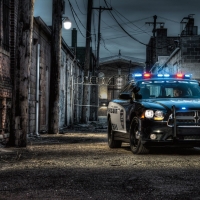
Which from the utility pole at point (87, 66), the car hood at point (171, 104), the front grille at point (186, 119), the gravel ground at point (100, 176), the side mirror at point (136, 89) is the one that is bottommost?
the gravel ground at point (100, 176)

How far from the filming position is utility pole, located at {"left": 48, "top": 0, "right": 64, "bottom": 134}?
20797 mm

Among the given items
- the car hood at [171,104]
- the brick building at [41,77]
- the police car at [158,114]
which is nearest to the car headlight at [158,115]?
the police car at [158,114]

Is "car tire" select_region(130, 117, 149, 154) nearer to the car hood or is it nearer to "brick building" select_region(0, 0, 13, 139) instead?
→ the car hood

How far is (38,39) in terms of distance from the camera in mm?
21219

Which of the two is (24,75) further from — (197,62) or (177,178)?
(197,62)

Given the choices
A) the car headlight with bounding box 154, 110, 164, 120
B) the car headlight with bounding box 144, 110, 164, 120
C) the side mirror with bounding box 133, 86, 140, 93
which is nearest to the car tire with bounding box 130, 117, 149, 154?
the car headlight with bounding box 144, 110, 164, 120

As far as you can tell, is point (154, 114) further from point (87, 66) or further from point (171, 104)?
point (87, 66)

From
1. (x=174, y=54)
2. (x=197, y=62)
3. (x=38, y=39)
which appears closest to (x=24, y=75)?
(x=38, y=39)

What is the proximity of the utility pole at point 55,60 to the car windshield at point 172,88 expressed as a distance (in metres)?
9.16

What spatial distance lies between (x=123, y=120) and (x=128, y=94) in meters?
0.72

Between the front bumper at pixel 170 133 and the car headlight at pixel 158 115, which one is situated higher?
the car headlight at pixel 158 115

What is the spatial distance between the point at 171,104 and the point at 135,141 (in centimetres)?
131

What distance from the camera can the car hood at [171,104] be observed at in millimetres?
10461

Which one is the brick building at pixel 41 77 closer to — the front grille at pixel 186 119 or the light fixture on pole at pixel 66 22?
the light fixture on pole at pixel 66 22
